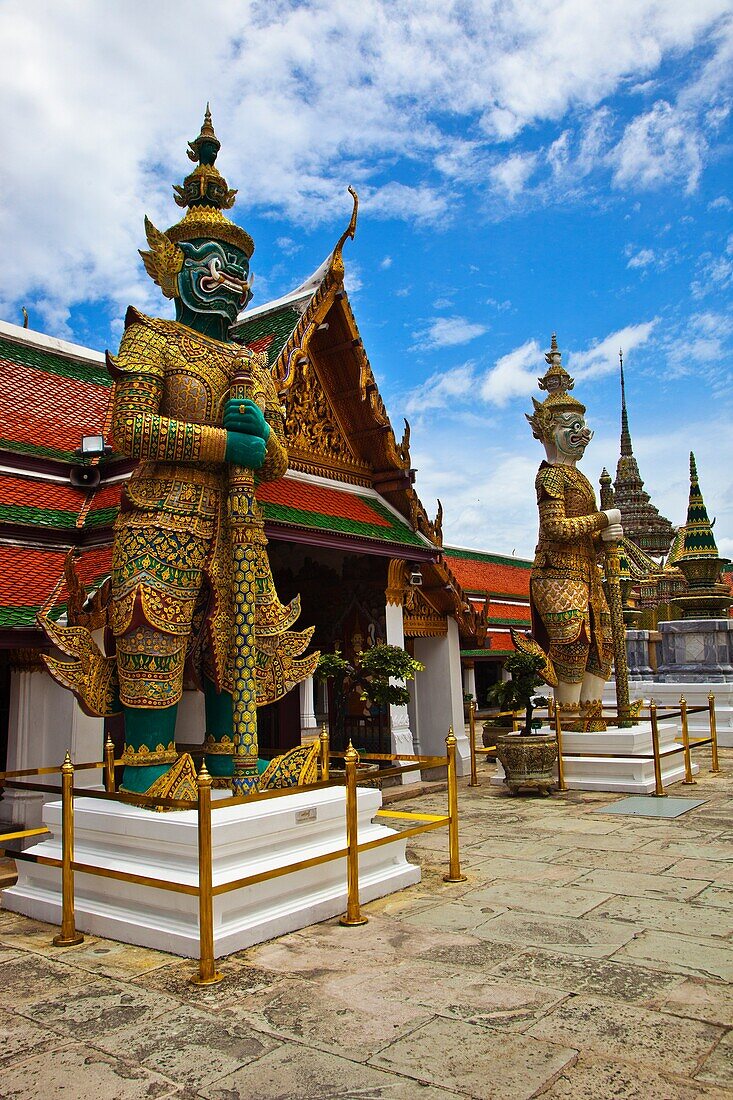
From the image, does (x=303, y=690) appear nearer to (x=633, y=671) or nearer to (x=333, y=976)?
(x=333, y=976)

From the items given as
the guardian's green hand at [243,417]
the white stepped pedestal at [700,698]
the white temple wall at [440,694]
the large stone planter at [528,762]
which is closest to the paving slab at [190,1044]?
the guardian's green hand at [243,417]

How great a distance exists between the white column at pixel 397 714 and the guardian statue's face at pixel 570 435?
3.07 m

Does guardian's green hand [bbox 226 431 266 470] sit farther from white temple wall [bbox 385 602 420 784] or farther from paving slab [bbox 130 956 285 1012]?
white temple wall [bbox 385 602 420 784]

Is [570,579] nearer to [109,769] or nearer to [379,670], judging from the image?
[379,670]

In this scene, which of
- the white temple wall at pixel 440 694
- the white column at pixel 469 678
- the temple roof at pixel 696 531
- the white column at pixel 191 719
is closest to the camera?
the white column at pixel 191 719

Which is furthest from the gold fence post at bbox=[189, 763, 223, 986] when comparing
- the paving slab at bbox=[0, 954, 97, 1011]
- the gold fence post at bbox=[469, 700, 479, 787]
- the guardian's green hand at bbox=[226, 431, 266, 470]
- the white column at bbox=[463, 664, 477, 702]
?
the white column at bbox=[463, 664, 477, 702]

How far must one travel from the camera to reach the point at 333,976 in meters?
3.96

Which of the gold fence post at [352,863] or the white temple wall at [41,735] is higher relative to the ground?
the white temple wall at [41,735]

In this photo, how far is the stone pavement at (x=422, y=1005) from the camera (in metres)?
2.96

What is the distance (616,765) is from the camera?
9797 mm

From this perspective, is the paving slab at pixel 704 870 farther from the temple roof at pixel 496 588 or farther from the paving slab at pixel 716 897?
the temple roof at pixel 496 588

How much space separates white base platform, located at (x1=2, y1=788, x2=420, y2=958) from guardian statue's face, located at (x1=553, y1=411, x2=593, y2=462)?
6.89m

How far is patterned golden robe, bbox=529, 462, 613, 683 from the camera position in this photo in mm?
10453

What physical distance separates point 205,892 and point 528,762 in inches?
236
